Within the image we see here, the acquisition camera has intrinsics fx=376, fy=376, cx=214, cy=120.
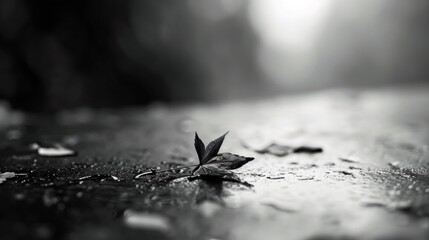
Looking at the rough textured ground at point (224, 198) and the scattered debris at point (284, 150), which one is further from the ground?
the scattered debris at point (284, 150)

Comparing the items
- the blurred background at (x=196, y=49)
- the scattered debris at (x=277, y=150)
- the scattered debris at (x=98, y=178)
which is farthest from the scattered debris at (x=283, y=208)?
the blurred background at (x=196, y=49)

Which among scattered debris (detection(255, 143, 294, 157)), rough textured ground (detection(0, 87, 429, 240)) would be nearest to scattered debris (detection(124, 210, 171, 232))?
rough textured ground (detection(0, 87, 429, 240))

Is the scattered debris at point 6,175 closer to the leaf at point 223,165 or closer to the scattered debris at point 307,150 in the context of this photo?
the leaf at point 223,165

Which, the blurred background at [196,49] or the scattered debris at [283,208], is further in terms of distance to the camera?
the blurred background at [196,49]

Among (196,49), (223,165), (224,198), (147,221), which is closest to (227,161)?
(223,165)

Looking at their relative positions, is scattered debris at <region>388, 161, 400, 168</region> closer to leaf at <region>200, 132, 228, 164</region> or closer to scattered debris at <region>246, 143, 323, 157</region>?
scattered debris at <region>246, 143, 323, 157</region>

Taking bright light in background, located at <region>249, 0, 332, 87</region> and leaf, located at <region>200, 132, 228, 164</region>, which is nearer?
leaf, located at <region>200, 132, 228, 164</region>

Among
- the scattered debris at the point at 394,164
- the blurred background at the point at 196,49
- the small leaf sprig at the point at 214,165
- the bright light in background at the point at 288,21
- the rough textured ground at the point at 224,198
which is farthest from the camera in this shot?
the bright light in background at the point at 288,21
